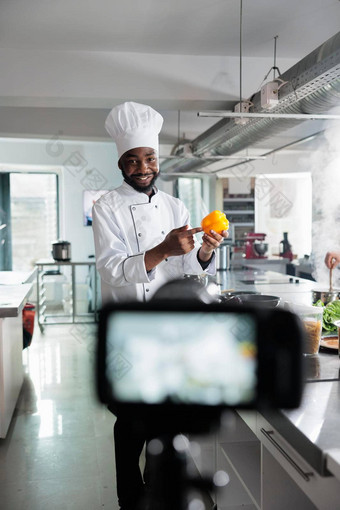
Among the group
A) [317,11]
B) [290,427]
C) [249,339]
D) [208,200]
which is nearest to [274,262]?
[208,200]

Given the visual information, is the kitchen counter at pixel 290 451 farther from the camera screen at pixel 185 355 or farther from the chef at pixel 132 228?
the chef at pixel 132 228

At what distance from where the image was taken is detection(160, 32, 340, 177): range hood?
8.21 ft

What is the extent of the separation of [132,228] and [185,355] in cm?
146

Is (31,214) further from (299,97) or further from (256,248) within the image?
(299,97)

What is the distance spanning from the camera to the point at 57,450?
121 inches

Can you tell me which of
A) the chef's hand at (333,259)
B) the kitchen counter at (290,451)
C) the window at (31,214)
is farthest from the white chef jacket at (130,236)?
the window at (31,214)

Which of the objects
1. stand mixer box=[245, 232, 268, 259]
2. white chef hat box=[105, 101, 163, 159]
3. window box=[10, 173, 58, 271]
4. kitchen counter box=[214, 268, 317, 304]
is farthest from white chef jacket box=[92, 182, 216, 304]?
window box=[10, 173, 58, 271]

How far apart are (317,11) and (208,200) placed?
18.8 feet

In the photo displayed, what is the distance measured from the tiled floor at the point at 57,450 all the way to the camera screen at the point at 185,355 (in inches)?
54.3

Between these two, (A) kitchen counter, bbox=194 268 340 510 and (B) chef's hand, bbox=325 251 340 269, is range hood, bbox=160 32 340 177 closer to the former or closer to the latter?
(B) chef's hand, bbox=325 251 340 269

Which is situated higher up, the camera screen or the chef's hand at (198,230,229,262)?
the chef's hand at (198,230,229,262)

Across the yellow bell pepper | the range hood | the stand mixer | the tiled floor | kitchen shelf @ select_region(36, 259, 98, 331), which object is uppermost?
the range hood

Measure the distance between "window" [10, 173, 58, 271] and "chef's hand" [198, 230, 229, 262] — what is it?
8013 mm

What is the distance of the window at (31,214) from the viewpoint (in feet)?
30.7
